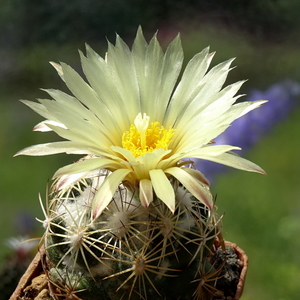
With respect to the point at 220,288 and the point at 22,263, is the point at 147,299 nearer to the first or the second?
the point at 220,288

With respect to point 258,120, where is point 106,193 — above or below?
below

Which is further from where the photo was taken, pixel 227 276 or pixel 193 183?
pixel 227 276

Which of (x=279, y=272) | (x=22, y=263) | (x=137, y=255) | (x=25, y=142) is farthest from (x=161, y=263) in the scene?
(x=25, y=142)

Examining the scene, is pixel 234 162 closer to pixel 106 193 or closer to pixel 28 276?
pixel 106 193

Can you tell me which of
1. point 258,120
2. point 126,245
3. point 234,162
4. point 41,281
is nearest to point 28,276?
point 41,281

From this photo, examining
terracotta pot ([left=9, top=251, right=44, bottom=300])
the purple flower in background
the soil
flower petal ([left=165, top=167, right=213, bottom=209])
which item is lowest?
the soil

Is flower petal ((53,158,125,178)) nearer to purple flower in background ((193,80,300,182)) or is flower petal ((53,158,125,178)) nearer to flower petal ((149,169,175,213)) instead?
flower petal ((149,169,175,213))

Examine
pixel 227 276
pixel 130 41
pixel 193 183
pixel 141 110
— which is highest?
pixel 130 41

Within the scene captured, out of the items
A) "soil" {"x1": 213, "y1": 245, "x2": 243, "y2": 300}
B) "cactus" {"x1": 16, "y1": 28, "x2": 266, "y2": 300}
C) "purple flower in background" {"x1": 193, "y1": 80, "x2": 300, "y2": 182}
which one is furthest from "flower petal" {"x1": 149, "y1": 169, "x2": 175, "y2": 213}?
"purple flower in background" {"x1": 193, "y1": 80, "x2": 300, "y2": 182}
